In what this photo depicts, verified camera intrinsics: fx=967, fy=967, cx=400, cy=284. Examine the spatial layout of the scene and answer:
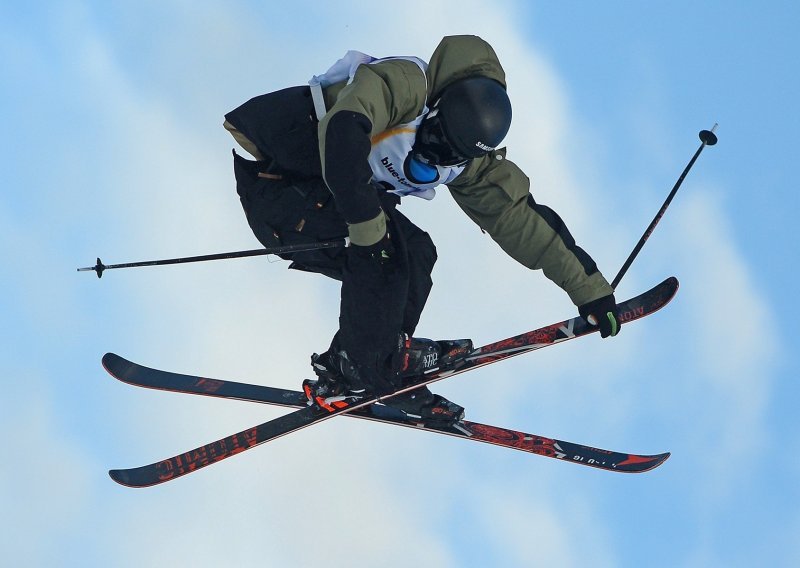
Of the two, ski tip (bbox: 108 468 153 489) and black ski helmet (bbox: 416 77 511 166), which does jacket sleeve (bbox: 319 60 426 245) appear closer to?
black ski helmet (bbox: 416 77 511 166)

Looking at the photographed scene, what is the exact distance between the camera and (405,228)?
7484mm

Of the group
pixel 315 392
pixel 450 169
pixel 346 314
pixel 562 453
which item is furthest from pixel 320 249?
pixel 562 453

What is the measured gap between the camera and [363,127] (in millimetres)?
6383

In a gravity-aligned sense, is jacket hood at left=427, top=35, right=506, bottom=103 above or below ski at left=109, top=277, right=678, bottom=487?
above

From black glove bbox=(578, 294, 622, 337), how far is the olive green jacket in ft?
0.18

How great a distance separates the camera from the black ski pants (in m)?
6.97

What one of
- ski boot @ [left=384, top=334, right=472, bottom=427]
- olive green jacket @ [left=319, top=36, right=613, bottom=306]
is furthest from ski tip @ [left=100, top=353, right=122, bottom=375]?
olive green jacket @ [left=319, top=36, right=613, bottom=306]

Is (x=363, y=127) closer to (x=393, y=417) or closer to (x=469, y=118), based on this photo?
(x=469, y=118)

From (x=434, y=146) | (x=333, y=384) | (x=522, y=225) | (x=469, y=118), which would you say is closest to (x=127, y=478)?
(x=333, y=384)

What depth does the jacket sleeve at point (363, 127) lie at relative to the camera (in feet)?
20.8

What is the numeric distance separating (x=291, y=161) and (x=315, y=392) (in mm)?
2313

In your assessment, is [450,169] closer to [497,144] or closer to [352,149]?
[497,144]

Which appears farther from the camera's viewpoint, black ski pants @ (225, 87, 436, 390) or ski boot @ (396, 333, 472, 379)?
ski boot @ (396, 333, 472, 379)

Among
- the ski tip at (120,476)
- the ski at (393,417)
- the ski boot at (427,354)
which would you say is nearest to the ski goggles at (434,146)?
the ski boot at (427,354)
